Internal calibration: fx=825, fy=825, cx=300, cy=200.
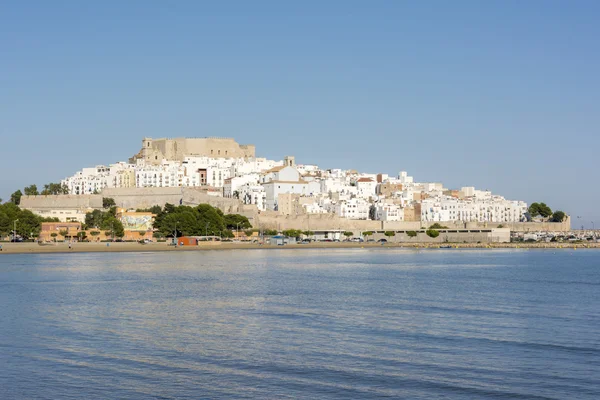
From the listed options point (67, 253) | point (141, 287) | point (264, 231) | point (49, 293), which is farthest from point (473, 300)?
point (264, 231)

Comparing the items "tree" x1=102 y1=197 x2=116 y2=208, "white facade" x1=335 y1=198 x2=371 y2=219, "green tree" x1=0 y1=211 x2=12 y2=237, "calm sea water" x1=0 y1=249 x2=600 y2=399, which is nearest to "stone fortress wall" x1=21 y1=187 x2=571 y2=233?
"tree" x1=102 y1=197 x2=116 y2=208

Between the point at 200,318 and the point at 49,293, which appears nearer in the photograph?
the point at 200,318

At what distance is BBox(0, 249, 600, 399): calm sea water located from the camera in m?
11.3

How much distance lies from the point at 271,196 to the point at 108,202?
66.0 ft

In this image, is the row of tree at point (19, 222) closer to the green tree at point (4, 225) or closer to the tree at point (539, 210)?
the green tree at point (4, 225)

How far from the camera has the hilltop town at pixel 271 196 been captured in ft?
276

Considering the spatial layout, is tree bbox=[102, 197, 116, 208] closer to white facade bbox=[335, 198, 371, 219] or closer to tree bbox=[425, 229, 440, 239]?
white facade bbox=[335, 198, 371, 219]

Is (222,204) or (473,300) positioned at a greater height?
(222,204)

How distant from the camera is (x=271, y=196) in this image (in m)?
94.8

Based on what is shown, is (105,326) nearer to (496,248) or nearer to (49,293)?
(49,293)

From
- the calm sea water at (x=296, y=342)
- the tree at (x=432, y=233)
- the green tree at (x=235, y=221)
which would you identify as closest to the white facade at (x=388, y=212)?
the tree at (x=432, y=233)

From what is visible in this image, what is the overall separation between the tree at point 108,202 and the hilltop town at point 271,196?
490 millimetres

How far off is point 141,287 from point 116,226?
1716 inches

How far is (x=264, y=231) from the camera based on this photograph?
83688mm
